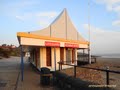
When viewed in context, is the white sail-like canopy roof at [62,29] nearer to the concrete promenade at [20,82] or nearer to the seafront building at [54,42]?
the seafront building at [54,42]

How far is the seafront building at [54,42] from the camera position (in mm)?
21078

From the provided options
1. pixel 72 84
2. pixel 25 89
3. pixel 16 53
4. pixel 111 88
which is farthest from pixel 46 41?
pixel 16 53

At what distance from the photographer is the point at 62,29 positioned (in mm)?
29016

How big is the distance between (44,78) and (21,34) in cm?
552

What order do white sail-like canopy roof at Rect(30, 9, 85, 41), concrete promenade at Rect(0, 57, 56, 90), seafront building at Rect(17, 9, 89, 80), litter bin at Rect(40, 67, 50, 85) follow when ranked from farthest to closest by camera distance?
white sail-like canopy roof at Rect(30, 9, 85, 41) < seafront building at Rect(17, 9, 89, 80) < litter bin at Rect(40, 67, 50, 85) < concrete promenade at Rect(0, 57, 56, 90)

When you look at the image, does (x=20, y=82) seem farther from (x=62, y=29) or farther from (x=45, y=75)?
(x=62, y=29)

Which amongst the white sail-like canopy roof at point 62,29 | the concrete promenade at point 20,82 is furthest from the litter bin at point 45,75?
the white sail-like canopy roof at point 62,29

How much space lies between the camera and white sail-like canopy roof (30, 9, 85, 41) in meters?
26.5

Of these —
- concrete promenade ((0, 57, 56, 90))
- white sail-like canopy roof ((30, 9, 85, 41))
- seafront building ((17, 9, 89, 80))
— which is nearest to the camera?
concrete promenade ((0, 57, 56, 90))

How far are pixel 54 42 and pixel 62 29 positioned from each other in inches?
212

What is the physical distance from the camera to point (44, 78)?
14539 mm

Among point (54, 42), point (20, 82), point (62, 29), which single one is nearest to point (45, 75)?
point (20, 82)

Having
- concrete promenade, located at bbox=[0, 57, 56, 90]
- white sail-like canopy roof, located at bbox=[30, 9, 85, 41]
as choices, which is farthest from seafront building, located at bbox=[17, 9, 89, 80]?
concrete promenade, located at bbox=[0, 57, 56, 90]

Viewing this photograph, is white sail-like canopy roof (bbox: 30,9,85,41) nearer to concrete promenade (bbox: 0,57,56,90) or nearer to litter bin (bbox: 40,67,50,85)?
concrete promenade (bbox: 0,57,56,90)
